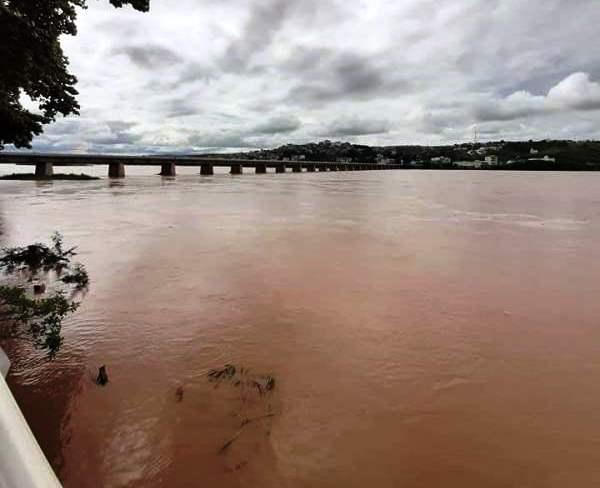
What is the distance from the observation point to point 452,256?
428 inches

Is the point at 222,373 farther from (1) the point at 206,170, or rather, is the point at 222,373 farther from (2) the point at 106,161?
(1) the point at 206,170

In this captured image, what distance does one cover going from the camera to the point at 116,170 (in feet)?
197

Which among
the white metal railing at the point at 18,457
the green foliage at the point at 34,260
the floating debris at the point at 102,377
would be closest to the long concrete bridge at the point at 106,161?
the green foliage at the point at 34,260

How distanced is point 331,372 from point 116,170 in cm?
6280

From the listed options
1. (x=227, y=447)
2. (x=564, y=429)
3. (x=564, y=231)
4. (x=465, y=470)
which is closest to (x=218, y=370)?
(x=227, y=447)

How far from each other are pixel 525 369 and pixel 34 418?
5.11 m

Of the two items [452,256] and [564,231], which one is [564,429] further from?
[564,231]

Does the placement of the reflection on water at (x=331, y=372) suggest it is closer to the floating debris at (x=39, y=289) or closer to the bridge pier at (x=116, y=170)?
the floating debris at (x=39, y=289)

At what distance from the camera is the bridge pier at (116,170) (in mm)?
59091

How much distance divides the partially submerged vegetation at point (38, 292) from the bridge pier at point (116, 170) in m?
53.2

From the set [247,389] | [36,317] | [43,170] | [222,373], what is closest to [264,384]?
[247,389]

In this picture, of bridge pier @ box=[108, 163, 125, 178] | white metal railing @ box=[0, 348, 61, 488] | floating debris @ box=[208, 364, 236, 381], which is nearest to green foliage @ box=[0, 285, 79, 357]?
floating debris @ box=[208, 364, 236, 381]

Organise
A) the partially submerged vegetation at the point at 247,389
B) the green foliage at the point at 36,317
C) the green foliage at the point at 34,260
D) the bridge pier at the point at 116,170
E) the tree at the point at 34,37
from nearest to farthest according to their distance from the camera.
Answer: the partially submerged vegetation at the point at 247,389 < the green foliage at the point at 36,317 < the tree at the point at 34,37 < the green foliage at the point at 34,260 < the bridge pier at the point at 116,170

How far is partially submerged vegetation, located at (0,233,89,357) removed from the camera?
529 centimetres
